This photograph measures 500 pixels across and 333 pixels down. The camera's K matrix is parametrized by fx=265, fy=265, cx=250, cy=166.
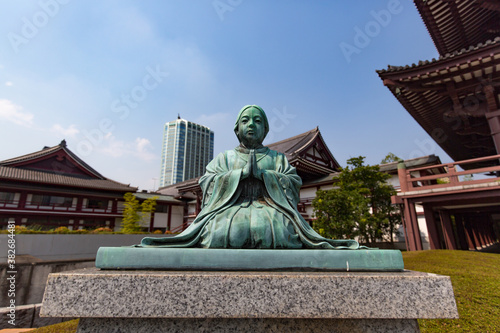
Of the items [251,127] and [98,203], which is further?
[98,203]

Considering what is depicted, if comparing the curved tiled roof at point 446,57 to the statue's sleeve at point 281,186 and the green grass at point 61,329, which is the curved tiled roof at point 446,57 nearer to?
the statue's sleeve at point 281,186

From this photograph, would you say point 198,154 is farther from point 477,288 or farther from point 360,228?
point 477,288

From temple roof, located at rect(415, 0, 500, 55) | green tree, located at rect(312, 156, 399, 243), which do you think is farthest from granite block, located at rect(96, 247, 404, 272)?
temple roof, located at rect(415, 0, 500, 55)

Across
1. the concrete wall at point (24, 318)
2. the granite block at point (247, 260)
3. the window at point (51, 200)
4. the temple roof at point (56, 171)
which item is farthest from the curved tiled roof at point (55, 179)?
the granite block at point (247, 260)

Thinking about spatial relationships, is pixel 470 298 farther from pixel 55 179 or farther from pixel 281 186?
pixel 55 179

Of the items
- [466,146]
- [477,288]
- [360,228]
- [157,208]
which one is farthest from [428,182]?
[157,208]

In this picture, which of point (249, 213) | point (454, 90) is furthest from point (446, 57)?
point (249, 213)

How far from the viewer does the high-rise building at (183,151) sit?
161 feet

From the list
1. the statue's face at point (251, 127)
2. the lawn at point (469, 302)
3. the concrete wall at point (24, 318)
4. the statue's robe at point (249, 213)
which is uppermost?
the statue's face at point (251, 127)

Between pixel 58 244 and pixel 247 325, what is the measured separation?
1518cm

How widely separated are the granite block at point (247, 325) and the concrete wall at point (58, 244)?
13887 millimetres

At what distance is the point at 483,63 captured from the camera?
8188 mm

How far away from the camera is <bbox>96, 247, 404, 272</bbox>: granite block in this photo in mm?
2061

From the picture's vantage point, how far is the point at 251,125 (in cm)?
320
